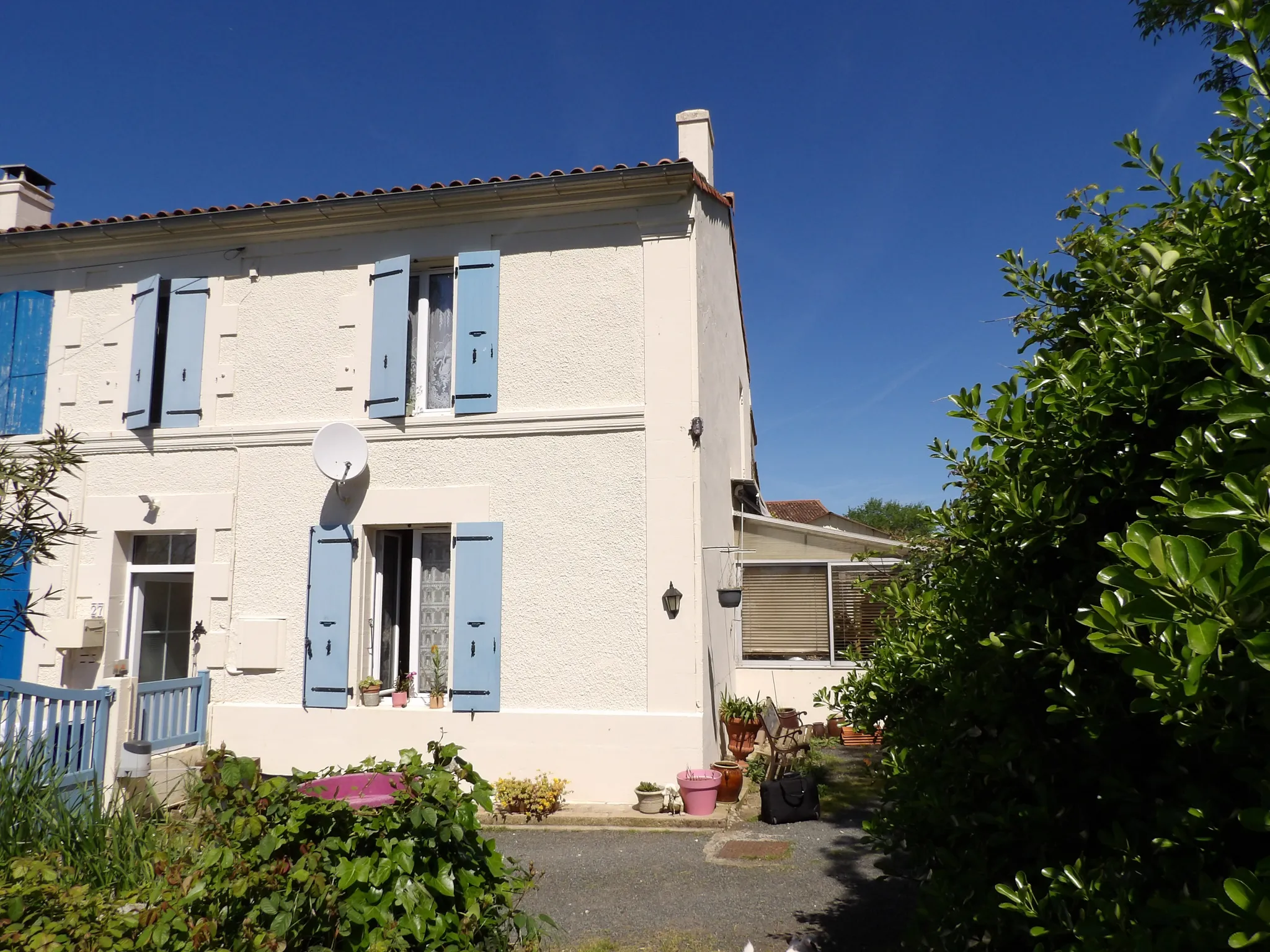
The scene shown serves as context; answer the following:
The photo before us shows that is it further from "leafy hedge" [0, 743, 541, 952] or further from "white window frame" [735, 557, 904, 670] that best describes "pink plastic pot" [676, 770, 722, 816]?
"leafy hedge" [0, 743, 541, 952]

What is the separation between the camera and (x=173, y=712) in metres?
7.61

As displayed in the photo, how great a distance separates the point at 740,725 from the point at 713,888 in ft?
11.6

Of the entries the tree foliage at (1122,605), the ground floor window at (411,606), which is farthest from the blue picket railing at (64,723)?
the tree foliage at (1122,605)

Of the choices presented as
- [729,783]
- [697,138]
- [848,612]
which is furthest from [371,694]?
[697,138]

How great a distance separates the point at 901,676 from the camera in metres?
3.53

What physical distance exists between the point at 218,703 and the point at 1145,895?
332 inches

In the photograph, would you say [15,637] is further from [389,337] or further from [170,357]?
[389,337]

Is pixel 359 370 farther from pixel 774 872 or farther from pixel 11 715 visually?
pixel 774 872

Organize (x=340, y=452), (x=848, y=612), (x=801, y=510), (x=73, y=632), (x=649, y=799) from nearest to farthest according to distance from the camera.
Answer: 1. (x=649, y=799)
2. (x=340, y=452)
3. (x=73, y=632)
4. (x=848, y=612)
5. (x=801, y=510)

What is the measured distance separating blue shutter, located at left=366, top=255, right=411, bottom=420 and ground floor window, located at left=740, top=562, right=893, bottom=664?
5107 millimetres

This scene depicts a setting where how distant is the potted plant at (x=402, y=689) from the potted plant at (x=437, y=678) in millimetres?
192

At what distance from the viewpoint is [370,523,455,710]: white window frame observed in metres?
7.95

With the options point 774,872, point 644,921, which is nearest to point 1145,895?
point 644,921

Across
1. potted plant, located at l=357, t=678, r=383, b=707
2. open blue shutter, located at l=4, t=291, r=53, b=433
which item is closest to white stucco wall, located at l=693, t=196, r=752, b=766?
potted plant, located at l=357, t=678, r=383, b=707
